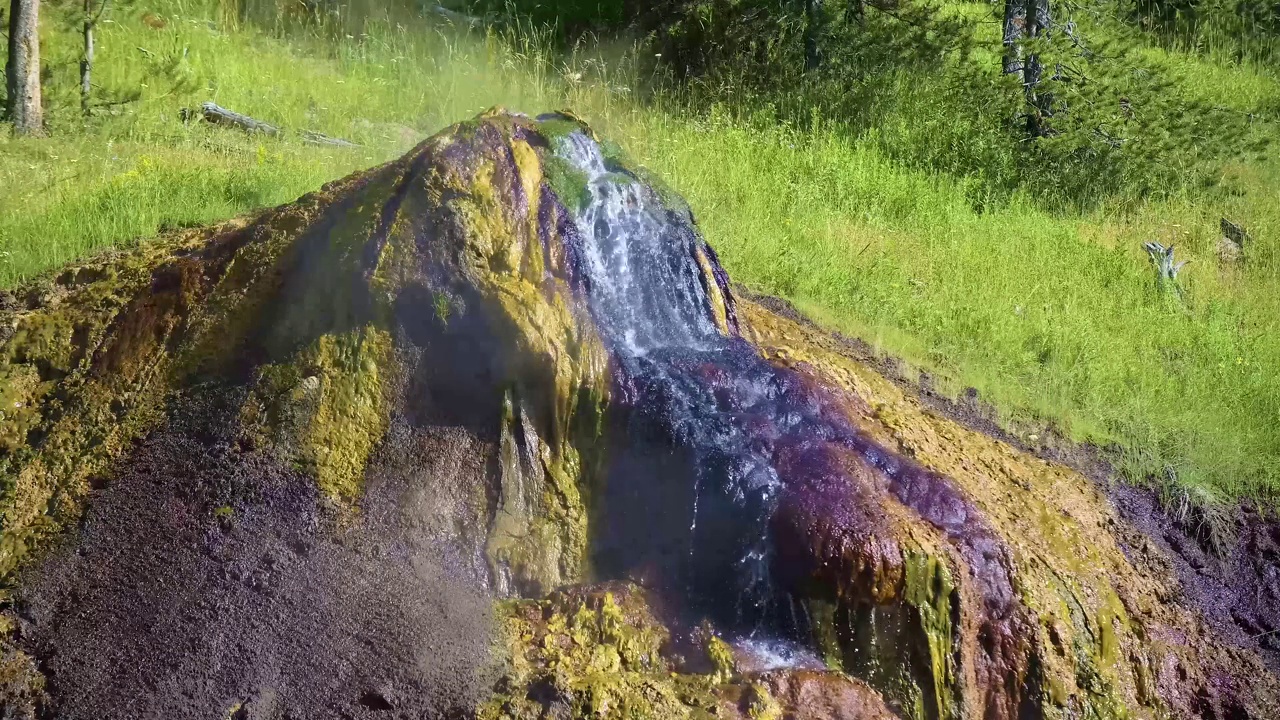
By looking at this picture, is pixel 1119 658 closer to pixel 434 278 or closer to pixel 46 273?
pixel 434 278

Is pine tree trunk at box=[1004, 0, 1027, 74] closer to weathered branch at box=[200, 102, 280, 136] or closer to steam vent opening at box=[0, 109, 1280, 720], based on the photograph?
weathered branch at box=[200, 102, 280, 136]

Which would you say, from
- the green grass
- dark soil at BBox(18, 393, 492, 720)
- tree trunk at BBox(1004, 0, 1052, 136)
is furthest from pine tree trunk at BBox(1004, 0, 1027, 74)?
dark soil at BBox(18, 393, 492, 720)

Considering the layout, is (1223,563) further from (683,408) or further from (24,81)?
(24,81)

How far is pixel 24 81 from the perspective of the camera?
25.0 ft

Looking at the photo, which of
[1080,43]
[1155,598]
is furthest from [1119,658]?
[1080,43]

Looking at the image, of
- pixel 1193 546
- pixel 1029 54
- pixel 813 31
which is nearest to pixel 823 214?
pixel 1029 54

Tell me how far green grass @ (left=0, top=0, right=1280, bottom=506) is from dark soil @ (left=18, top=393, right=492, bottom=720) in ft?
8.08

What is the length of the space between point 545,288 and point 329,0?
901 centimetres

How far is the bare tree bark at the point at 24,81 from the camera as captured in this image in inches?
297

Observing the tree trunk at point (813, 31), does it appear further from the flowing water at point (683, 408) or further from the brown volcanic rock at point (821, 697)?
the brown volcanic rock at point (821, 697)

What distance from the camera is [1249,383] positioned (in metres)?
7.06

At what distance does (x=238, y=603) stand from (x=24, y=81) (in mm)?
5421

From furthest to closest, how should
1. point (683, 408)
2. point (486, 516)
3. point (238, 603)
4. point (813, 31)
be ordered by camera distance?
point (813, 31) → point (683, 408) → point (486, 516) → point (238, 603)

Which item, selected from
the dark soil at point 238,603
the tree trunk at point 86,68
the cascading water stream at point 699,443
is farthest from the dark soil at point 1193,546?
the tree trunk at point 86,68
